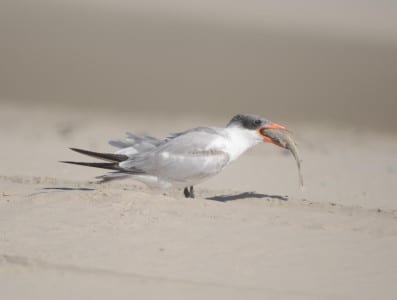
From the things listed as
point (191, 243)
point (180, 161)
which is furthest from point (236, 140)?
point (191, 243)

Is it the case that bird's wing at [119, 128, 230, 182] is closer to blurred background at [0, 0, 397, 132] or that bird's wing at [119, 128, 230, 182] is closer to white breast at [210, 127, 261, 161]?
white breast at [210, 127, 261, 161]

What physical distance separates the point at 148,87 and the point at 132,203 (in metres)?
13.6

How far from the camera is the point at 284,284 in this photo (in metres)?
5.66

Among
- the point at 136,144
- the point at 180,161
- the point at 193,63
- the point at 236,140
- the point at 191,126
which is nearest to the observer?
the point at 180,161

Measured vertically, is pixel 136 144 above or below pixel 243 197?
above

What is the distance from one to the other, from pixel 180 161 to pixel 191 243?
2024 millimetres

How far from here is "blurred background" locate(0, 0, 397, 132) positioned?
63.6ft

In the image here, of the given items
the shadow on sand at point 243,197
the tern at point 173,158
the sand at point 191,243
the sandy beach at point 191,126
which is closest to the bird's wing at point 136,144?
the tern at point 173,158

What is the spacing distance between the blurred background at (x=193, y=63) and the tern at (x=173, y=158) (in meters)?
9.89

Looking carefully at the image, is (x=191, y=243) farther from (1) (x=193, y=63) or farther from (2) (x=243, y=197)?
(1) (x=193, y=63)

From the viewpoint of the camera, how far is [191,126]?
17.0 m

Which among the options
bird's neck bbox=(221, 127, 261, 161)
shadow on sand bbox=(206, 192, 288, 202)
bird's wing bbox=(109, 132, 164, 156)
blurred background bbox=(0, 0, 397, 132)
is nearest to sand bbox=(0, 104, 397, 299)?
shadow on sand bbox=(206, 192, 288, 202)

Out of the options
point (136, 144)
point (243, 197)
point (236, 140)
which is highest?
point (236, 140)

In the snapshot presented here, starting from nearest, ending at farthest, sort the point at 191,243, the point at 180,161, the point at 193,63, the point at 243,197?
the point at 191,243, the point at 180,161, the point at 243,197, the point at 193,63
